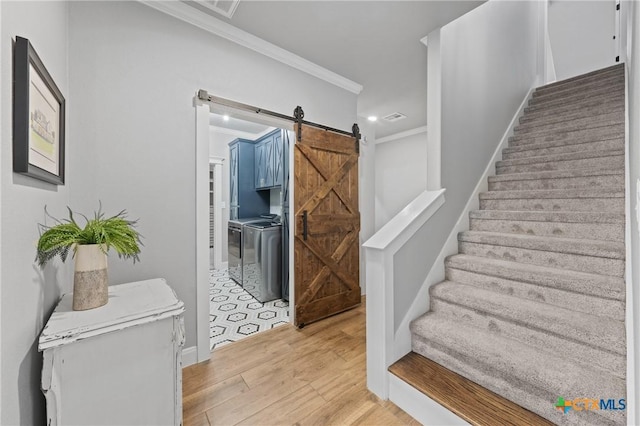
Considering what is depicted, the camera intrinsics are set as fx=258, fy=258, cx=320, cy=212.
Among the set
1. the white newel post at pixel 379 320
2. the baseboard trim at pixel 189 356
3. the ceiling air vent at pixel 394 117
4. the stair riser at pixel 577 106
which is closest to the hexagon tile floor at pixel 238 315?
the baseboard trim at pixel 189 356

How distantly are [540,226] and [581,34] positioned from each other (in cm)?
547

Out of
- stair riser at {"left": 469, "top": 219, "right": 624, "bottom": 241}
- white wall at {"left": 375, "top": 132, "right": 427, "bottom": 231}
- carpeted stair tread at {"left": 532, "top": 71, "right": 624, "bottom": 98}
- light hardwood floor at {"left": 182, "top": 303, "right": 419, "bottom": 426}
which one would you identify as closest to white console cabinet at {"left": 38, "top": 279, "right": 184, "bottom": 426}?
light hardwood floor at {"left": 182, "top": 303, "right": 419, "bottom": 426}

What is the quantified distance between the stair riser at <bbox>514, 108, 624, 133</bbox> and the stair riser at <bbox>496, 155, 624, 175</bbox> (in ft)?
1.97

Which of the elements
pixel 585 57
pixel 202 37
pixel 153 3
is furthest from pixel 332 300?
pixel 585 57

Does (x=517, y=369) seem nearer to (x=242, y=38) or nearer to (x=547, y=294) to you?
(x=547, y=294)

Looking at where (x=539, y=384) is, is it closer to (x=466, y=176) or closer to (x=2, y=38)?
(x=466, y=176)

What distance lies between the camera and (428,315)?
193cm

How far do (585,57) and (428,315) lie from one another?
21.2 feet

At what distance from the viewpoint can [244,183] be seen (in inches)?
183

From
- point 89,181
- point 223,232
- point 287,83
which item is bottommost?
point 223,232

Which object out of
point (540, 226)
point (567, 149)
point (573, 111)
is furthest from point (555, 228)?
point (573, 111)

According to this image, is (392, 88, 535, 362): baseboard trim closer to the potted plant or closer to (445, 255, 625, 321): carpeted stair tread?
(445, 255, 625, 321): carpeted stair tread

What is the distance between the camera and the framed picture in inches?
33.9

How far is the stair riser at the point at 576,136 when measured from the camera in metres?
2.45
